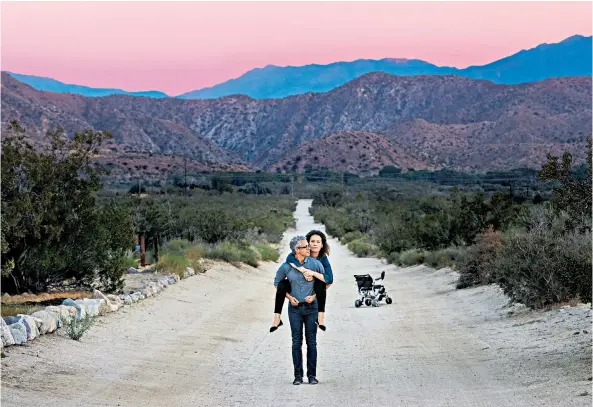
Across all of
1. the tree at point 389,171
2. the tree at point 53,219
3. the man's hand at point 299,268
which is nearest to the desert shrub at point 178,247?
the tree at point 53,219

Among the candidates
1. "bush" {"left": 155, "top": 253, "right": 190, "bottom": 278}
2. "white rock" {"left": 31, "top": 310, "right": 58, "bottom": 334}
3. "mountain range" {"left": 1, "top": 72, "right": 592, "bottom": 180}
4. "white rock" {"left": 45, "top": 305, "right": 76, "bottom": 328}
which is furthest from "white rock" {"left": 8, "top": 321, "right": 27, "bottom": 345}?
"mountain range" {"left": 1, "top": 72, "right": 592, "bottom": 180}

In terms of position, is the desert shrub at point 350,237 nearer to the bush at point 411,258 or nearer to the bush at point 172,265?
the bush at point 411,258

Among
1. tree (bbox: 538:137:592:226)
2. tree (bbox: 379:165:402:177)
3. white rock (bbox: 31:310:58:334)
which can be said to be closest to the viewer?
tree (bbox: 538:137:592:226)

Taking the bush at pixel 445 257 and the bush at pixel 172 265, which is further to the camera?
the bush at pixel 445 257

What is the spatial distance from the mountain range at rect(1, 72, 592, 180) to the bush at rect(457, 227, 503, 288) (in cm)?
7900

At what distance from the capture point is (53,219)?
60.4 ft

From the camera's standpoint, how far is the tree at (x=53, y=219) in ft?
59.4

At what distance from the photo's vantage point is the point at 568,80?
5832 inches

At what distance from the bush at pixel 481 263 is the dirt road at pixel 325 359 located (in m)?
2.20

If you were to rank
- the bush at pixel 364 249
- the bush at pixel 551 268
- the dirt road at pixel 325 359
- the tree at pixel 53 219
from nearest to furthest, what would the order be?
the dirt road at pixel 325 359 → the bush at pixel 551 268 → the tree at pixel 53 219 → the bush at pixel 364 249

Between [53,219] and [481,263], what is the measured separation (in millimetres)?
11716

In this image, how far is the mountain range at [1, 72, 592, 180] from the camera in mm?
121500

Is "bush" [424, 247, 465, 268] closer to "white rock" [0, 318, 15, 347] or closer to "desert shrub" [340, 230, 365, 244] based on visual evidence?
"white rock" [0, 318, 15, 347]

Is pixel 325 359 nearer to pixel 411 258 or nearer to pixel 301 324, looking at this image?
pixel 301 324
